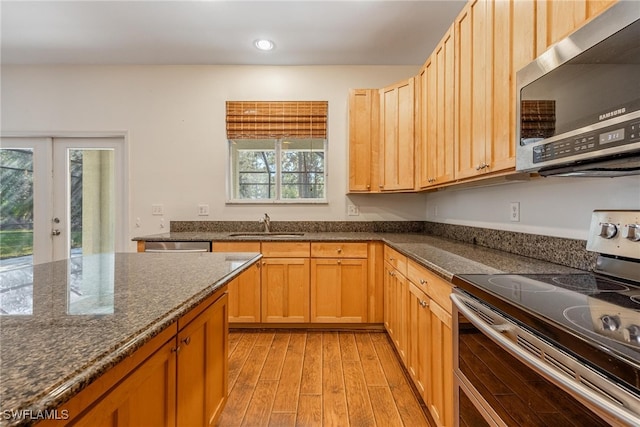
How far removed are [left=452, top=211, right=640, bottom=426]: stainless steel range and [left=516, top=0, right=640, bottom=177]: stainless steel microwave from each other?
0.33m

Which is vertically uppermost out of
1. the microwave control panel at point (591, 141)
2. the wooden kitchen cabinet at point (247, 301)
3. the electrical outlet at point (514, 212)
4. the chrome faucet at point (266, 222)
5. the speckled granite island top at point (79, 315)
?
the microwave control panel at point (591, 141)

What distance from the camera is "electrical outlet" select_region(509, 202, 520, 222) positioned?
1.79m

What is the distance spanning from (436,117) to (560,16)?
1.10 m

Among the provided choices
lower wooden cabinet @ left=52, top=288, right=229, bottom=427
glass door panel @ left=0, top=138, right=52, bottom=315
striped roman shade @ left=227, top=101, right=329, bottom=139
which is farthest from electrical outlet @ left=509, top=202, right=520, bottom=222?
glass door panel @ left=0, top=138, right=52, bottom=315

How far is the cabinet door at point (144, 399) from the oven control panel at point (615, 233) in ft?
5.17

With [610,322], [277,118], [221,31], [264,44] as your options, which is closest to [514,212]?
[610,322]

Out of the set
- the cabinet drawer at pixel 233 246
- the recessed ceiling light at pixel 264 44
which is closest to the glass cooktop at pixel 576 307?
the cabinet drawer at pixel 233 246

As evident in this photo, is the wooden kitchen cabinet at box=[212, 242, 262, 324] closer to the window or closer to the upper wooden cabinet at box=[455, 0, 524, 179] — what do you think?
the window

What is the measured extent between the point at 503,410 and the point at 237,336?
7.47 feet

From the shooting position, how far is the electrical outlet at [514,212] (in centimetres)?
179

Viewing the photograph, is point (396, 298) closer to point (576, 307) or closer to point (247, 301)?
point (247, 301)

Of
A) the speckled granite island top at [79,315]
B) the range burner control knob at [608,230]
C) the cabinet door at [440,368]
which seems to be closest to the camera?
the speckled granite island top at [79,315]

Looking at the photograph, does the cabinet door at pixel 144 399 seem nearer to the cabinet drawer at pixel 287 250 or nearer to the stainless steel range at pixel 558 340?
the stainless steel range at pixel 558 340

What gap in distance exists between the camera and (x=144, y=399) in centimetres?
78
